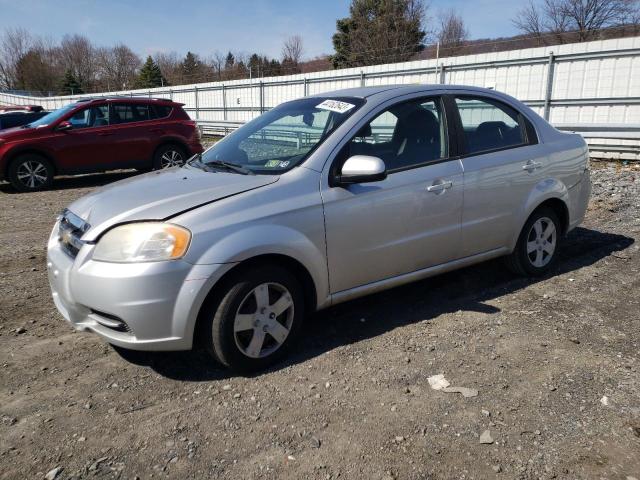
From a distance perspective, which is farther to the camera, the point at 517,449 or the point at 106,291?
the point at 106,291

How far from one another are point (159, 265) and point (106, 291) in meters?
0.33

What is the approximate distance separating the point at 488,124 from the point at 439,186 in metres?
0.99

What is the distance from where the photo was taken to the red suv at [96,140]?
9.49 m

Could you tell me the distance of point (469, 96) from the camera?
13.8 ft

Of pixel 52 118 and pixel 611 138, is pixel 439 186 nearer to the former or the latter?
pixel 611 138

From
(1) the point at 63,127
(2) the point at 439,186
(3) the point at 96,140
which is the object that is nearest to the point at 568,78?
(2) the point at 439,186

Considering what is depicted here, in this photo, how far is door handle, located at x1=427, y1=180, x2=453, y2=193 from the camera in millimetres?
3673

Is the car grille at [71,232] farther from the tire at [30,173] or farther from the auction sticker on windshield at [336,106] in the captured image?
the tire at [30,173]

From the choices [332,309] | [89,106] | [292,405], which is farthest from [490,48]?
[292,405]

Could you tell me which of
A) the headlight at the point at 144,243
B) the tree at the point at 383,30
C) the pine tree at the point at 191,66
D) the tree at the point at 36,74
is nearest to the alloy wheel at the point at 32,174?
the headlight at the point at 144,243

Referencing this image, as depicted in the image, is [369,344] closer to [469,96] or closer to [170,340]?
[170,340]

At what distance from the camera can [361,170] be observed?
126 inches

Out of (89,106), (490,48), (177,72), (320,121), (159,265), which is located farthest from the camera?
(177,72)

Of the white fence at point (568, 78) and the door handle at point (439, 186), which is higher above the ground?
the white fence at point (568, 78)
